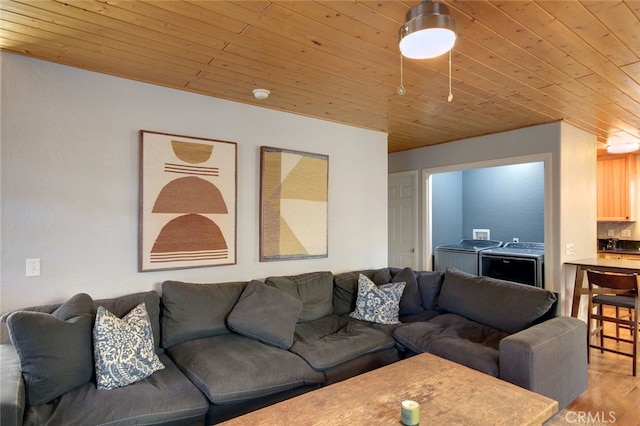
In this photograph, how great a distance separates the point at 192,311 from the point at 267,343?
58 centimetres

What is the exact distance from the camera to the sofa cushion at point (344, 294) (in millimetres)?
3316

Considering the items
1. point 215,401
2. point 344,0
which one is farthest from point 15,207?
point 344,0

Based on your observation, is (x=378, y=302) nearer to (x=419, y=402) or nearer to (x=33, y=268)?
(x=419, y=402)

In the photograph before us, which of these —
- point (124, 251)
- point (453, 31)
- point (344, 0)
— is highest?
point (344, 0)

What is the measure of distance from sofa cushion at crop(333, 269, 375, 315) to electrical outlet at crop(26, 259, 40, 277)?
89.9 inches

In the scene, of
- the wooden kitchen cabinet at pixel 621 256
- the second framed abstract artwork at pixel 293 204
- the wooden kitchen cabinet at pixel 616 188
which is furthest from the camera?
the wooden kitchen cabinet at pixel 616 188

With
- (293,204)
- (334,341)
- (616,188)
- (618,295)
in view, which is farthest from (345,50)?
(616,188)

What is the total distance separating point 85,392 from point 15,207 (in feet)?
4.07

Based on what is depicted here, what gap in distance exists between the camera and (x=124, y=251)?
253 cm

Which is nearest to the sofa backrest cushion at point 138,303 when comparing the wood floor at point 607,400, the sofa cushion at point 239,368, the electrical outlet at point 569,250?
the sofa cushion at point 239,368

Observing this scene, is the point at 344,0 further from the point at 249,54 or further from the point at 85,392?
the point at 85,392

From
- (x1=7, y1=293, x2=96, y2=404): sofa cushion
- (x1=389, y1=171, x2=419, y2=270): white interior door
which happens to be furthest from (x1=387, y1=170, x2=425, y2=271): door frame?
(x1=7, y1=293, x2=96, y2=404): sofa cushion

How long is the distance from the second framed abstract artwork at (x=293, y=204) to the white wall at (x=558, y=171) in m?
2.08

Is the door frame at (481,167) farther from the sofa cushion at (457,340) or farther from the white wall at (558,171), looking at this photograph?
the sofa cushion at (457,340)
